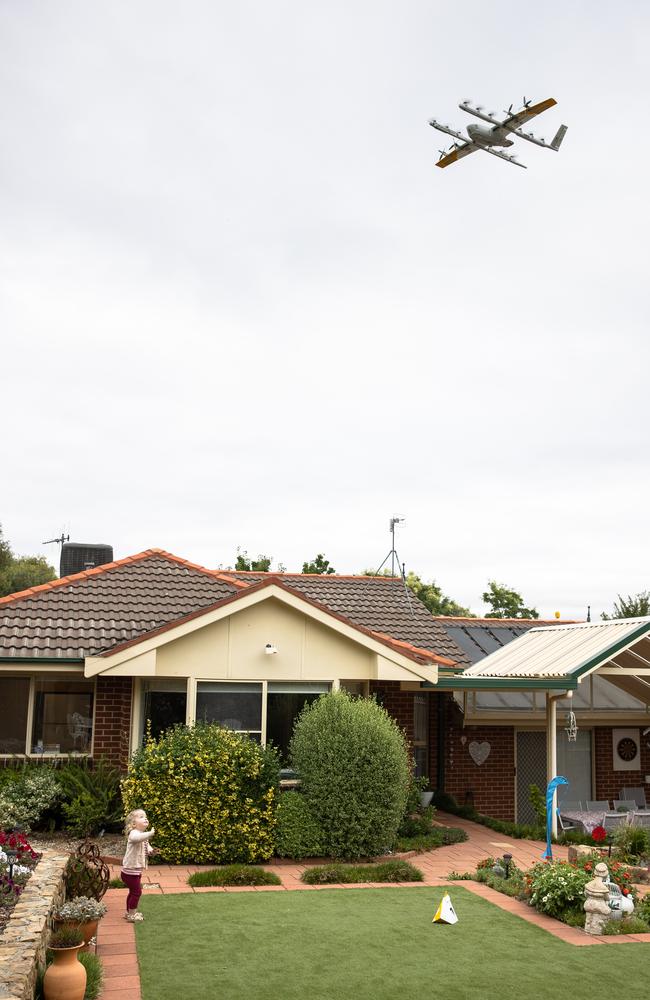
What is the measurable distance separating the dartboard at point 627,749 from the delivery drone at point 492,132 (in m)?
13.3

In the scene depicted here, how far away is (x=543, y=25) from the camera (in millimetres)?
12055

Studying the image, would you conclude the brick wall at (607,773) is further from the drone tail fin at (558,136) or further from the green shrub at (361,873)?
the drone tail fin at (558,136)

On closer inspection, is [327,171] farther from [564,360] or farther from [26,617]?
[26,617]

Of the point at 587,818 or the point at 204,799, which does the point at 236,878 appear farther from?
the point at 587,818

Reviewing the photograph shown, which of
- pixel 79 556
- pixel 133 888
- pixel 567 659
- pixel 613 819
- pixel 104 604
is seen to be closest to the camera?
pixel 133 888

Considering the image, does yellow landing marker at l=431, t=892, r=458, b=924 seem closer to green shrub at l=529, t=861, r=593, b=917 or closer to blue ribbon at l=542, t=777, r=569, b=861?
green shrub at l=529, t=861, r=593, b=917

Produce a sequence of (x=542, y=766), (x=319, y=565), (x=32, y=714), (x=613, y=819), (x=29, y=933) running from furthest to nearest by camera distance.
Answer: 1. (x=319, y=565)
2. (x=542, y=766)
3. (x=613, y=819)
4. (x=32, y=714)
5. (x=29, y=933)

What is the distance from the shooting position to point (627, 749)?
20.2m

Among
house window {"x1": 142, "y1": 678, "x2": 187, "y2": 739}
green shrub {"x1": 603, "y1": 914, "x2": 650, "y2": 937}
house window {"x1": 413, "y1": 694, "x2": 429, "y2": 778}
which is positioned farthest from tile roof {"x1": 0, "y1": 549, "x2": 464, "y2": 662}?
green shrub {"x1": 603, "y1": 914, "x2": 650, "y2": 937}

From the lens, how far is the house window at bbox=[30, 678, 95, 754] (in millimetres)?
15461

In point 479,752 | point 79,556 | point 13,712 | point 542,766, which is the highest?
point 79,556

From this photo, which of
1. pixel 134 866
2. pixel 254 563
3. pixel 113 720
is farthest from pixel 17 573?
pixel 134 866

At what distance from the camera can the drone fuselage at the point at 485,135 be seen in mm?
21094

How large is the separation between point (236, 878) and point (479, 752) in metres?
8.67
